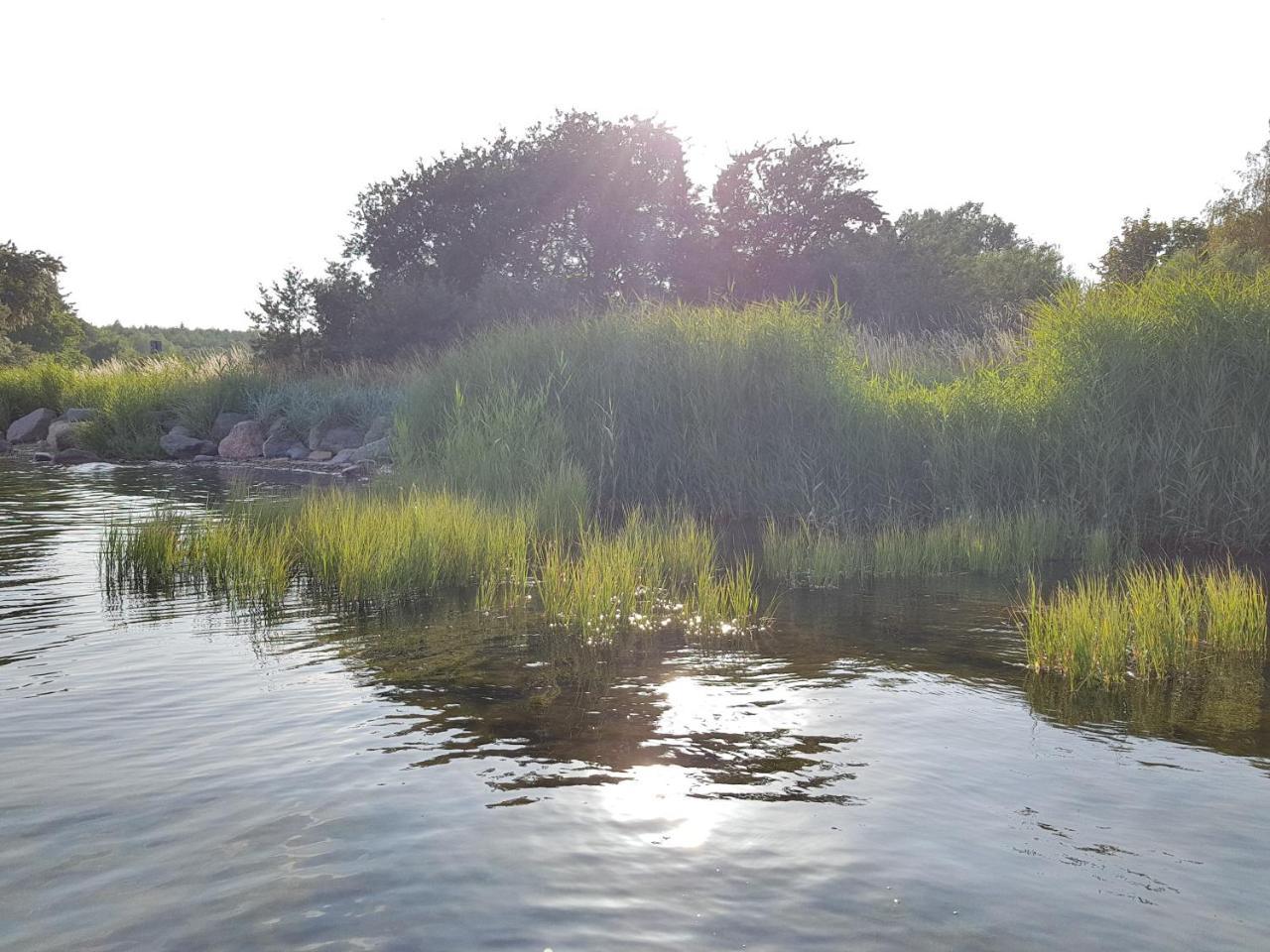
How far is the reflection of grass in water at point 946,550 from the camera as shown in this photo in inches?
356

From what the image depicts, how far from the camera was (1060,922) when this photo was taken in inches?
122

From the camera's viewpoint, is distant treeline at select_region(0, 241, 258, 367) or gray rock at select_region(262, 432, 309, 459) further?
distant treeline at select_region(0, 241, 258, 367)

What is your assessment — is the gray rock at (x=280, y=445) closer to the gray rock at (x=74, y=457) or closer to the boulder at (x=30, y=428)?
the gray rock at (x=74, y=457)

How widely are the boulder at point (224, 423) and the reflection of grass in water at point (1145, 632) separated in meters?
21.2

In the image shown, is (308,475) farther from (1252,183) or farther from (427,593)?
(1252,183)

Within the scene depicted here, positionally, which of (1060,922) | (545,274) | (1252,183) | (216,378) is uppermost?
(1252,183)

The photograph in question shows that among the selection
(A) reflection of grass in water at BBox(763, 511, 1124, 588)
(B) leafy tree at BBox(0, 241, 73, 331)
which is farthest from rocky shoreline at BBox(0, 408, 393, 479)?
(B) leafy tree at BBox(0, 241, 73, 331)

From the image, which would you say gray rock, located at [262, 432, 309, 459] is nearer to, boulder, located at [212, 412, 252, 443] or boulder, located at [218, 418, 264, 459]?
boulder, located at [218, 418, 264, 459]

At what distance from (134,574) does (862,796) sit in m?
6.39

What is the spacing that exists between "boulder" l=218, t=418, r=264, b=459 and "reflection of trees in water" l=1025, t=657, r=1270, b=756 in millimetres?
20265

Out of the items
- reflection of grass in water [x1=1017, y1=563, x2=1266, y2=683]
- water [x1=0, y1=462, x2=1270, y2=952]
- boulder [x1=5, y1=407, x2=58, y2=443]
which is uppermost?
boulder [x1=5, y1=407, x2=58, y2=443]

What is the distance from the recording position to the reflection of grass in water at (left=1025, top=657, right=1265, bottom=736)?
5.01m

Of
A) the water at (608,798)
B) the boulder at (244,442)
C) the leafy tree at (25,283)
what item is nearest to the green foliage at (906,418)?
the water at (608,798)

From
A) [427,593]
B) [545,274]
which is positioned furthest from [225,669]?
[545,274]
